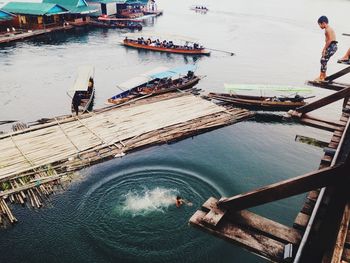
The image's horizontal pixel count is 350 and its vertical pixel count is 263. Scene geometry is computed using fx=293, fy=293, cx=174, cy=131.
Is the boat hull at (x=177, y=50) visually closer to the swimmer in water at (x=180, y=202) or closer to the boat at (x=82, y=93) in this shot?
the boat at (x=82, y=93)

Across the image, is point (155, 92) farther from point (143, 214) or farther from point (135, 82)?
point (143, 214)

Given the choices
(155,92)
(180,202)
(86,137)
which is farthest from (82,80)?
(180,202)

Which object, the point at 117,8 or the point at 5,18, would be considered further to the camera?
the point at 117,8

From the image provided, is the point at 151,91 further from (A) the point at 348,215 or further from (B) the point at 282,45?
(B) the point at 282,45

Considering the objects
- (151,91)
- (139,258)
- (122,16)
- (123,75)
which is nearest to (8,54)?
(123,75)

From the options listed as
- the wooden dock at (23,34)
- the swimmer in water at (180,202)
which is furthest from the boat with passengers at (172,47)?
the swimmer in water at (180,202)
